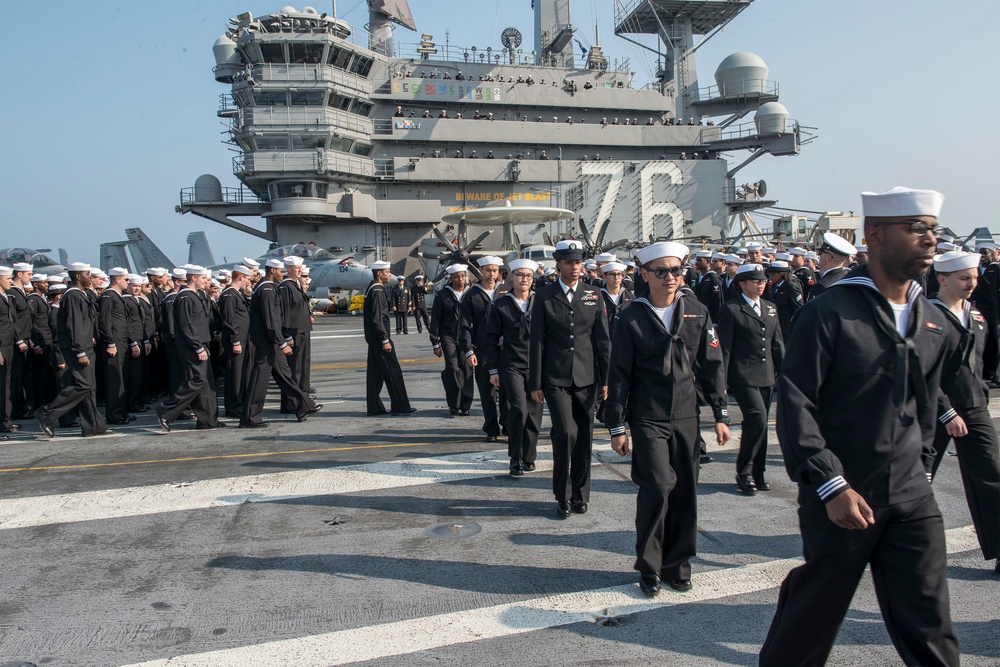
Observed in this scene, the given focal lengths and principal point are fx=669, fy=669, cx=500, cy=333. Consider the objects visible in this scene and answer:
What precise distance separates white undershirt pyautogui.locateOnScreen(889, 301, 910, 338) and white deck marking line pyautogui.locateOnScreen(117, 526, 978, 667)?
1981 millimetres

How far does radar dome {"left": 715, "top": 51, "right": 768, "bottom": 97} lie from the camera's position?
45.2 meters

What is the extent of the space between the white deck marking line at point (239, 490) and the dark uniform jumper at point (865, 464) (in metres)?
4.06

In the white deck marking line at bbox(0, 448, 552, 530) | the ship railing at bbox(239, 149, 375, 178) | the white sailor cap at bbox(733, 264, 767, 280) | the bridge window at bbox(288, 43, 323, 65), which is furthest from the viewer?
the bridge window at bbox(288, 43, 323, 65)

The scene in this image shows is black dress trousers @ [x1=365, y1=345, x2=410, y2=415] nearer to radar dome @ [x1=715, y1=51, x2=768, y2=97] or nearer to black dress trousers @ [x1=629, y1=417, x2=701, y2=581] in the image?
black dress trousers @ [x1=629, y1=417, x2=701, y2=581]

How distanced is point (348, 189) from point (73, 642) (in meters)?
37.4

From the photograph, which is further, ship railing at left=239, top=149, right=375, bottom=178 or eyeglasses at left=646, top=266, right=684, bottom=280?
ship railing at left=239, top=149, right=375, bottom=178

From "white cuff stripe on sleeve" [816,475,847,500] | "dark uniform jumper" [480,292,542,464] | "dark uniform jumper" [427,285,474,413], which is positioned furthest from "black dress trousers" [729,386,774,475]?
"dark uniform jumper" [427,285,474,413]

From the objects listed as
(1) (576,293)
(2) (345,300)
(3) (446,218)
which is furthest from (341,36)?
(1) (576,293)

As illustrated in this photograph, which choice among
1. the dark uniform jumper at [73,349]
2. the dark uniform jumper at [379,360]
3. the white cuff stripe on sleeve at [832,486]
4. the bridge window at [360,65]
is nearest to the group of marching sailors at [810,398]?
the white cuff stripe on sleeve at [832,486]

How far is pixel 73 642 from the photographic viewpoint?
343cm

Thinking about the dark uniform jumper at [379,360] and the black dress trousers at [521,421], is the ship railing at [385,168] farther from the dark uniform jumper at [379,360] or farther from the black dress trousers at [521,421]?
the black dress trousers at [521,421]

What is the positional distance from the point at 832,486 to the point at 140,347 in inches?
403

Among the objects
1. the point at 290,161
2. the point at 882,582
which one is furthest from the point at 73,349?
the point at 290,161

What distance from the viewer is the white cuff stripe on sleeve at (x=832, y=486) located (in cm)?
234
